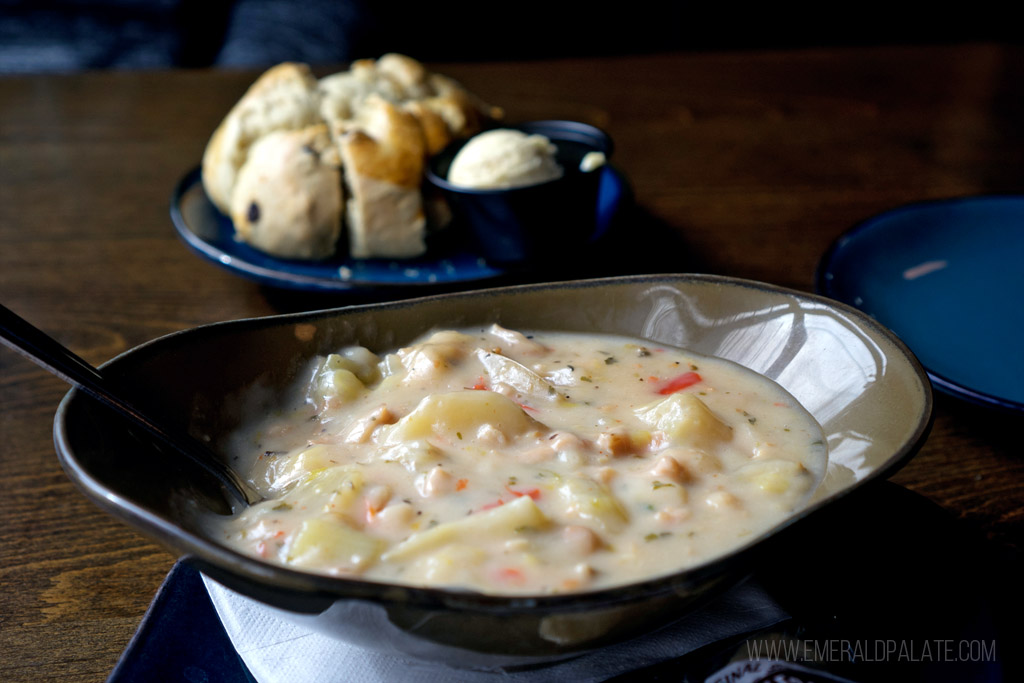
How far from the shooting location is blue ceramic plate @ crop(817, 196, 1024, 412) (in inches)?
55.6

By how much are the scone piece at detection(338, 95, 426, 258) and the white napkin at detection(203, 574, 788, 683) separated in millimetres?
1006

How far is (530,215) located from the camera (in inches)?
67.4

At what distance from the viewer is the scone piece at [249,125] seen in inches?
75.9

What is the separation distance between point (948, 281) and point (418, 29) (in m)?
3.41

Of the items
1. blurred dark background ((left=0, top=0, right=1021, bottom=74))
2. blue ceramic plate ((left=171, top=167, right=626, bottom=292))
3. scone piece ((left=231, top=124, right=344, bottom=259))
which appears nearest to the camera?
blue ceramic plate ((left=171, top=167, right=626, bottom=292))

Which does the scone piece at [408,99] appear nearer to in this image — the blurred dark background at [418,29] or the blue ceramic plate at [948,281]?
the blue ceramic plate at [948,281]

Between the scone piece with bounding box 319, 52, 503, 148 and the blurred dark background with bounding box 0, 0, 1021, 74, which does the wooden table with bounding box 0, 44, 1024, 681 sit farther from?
the blurred dark background with bounding box 0, 0, 1021, 74

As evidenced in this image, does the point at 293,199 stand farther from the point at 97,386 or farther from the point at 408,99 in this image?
the point at 97,386

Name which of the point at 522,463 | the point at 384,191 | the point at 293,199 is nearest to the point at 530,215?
the point at 384,191

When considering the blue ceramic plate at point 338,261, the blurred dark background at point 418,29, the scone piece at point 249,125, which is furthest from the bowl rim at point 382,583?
the blurred dark background at point 418,29

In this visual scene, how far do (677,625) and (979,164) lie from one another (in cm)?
181

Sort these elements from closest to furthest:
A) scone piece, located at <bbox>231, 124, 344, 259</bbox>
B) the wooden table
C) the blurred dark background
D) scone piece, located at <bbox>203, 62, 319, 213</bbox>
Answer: the wooden table
scone piece, located at <bbox>231, 124, 344, 259</bbox>
scone piece, located at <bbox>203, 62, 319, 213</bbox>
the blurred dark background

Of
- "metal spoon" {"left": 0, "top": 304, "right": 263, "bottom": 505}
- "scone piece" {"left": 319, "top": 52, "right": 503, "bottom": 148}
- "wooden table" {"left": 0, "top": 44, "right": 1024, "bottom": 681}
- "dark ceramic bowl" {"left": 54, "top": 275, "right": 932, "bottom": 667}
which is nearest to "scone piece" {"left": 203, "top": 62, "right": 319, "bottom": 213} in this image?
"scone piece" {"left": 319, "top": 52, "right": 503, "bottom": 148}

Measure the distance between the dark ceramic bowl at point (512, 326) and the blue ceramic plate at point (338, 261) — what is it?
48cm
